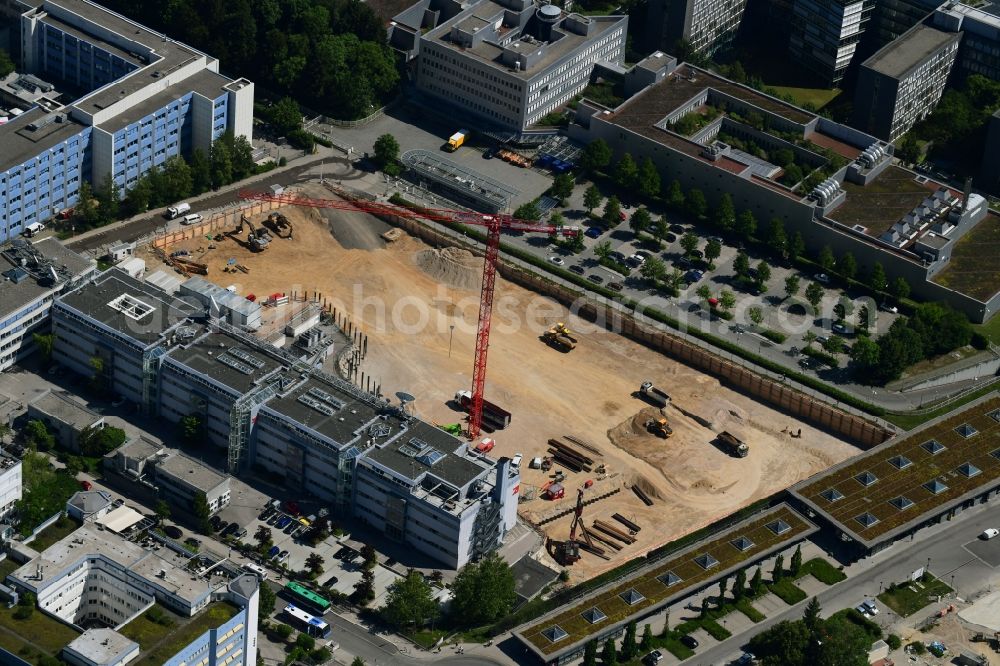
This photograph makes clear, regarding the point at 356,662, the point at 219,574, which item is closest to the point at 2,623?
the point at 219,574

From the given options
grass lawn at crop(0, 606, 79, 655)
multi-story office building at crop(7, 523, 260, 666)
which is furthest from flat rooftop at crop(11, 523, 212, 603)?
grass lawn at crop(0, 606, 79, 655)

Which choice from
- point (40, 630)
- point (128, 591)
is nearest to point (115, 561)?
point (128, 591)

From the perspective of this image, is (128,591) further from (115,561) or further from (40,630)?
(40,630)

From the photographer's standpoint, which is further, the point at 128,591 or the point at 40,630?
the point at 128,591

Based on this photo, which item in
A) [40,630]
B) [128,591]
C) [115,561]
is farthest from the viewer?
[115,561]

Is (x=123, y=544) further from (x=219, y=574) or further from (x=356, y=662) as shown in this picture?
(x=356, y=662)

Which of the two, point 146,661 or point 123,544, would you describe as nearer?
point 146,661
